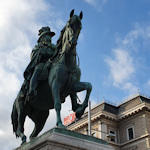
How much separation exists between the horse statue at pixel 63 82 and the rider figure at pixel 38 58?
0.27m

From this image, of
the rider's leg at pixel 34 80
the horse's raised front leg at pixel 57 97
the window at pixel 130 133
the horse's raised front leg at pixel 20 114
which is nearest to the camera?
the horse's raised front leg at pixel 57 97

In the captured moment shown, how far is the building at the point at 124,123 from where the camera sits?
37734 mm

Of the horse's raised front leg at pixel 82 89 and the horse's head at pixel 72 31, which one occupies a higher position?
the horse's head at pixel 72 31

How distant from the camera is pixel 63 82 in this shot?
662 cm

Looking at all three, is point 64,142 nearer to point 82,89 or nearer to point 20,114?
point 82,89

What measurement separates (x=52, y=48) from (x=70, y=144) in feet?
10.7

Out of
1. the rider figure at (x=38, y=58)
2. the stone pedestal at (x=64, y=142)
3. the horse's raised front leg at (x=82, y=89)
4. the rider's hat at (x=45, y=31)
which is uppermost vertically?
the rider's hat at (x=45, y=31)

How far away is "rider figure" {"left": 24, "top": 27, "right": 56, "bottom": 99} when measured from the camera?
6.89 meters

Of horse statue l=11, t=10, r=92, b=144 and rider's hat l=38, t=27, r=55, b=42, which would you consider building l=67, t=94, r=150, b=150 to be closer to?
rider's hat l=38, t=27, r=55, b=42

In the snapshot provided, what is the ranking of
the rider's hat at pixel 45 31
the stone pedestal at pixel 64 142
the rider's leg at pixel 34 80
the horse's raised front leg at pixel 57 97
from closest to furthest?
the stone pedestal at pixel 64 142 < the horse's raised front leg at pixel 57 97 < the rider's leg at pixel 34 80 < the rider's hat at pixel 45 31

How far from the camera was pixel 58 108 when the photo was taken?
629cm

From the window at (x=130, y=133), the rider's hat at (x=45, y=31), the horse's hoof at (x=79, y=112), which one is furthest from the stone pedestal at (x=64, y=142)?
the window at (x=130, y=133)

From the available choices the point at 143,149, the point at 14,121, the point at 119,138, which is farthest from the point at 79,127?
the point at 14,121

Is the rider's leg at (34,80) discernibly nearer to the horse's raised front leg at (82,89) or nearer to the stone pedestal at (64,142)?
the horse's raised front leg at (82,89)
